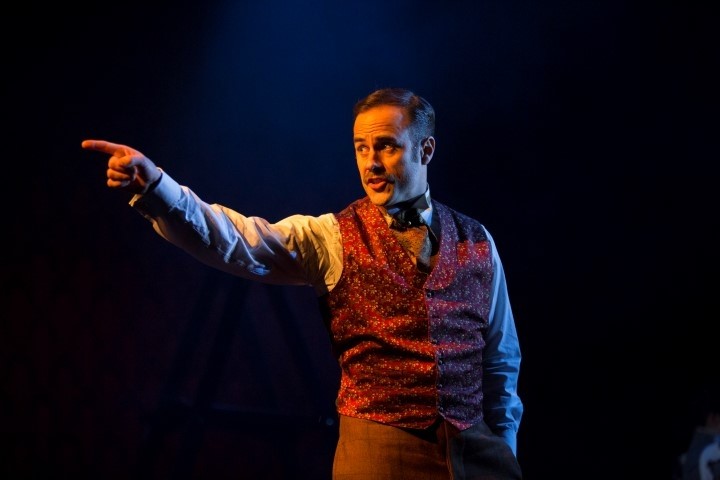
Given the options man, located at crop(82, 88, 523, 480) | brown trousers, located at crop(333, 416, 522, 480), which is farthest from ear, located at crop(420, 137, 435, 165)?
brown trousers, located at crop(333, 416, 522, 480)

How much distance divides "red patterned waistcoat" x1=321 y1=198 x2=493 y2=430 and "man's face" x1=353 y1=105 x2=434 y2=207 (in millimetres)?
75

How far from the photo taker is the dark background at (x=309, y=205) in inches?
95.7

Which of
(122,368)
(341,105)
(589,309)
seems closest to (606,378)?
(589,309)

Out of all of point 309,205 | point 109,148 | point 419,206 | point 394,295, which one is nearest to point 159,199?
point 109,148

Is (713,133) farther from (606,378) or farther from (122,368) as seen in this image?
(122,368)

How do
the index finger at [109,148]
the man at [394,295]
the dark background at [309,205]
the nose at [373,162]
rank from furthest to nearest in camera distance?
the dark background at [309,205], the nose at [373,162], the man at [394,295], the index finger at [109,148]

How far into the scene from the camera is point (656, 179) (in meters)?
2.93

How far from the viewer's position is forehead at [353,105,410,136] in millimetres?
1844

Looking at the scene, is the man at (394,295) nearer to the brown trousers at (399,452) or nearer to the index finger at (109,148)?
the brown trousers at (399,452)

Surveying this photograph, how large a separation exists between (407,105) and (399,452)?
0.83 meters

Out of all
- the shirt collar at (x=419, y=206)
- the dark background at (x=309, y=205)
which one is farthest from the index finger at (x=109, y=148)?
the dark background at (x=309, y=205)

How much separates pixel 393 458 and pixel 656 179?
179 centimetres

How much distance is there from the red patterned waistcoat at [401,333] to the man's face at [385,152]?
0.25 feet

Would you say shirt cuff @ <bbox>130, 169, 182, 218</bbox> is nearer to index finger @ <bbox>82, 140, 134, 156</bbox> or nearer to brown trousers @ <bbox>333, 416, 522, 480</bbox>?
index finger @ <bbox>82, 140, 134, 156</bbox>
